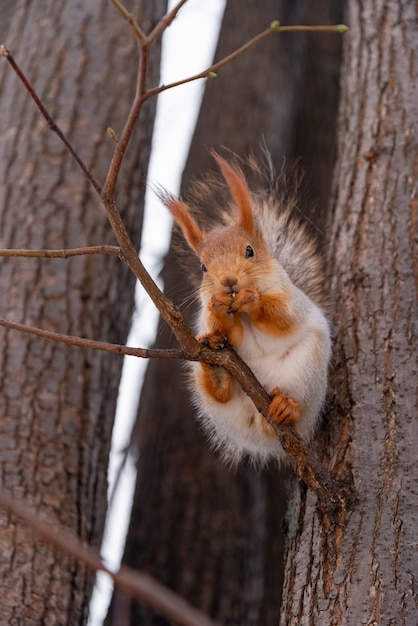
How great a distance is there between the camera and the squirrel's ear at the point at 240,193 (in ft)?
7.76

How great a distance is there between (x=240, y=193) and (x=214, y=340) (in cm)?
53

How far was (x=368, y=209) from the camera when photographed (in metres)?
2.71

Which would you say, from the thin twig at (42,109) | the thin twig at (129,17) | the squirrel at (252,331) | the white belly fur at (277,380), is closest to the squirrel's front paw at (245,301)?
the squirrel at (252,331)

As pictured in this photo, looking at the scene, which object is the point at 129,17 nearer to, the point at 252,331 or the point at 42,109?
the point at 42,109

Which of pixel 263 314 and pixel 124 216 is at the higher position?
pixel 124 216

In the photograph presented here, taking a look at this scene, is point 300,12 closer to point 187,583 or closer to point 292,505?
point 187,583

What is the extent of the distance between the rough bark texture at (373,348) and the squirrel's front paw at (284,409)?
0.16 m

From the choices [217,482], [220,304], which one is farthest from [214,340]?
[217,482]

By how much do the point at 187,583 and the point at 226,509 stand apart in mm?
428

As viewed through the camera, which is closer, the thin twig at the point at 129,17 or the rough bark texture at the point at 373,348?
the thin twig at the point at 129,17

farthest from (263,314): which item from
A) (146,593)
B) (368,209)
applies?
(146,593)

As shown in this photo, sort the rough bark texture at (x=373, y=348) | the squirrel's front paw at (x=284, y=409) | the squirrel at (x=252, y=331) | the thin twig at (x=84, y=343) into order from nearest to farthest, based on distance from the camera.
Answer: the thin twig at (x=84, y=343)
the rough bark texture at (x=373, y=348)
the squirrel's front paw at (x=284, y=409)
the squirrel at (x=252, y=331)

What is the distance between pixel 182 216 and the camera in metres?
2.49

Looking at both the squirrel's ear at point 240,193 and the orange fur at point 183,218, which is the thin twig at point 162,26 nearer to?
the squirrel's ear at point 240,193
